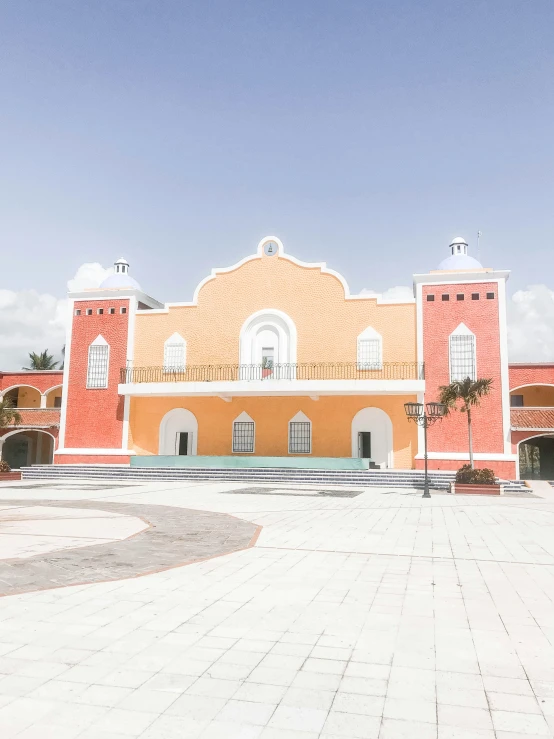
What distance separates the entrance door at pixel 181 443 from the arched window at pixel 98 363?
4594 millimetres

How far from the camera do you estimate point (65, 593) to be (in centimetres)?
612

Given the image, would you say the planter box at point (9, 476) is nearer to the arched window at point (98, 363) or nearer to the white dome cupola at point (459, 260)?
the arched window at point (98, 363)

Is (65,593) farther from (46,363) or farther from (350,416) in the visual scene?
(46,363)

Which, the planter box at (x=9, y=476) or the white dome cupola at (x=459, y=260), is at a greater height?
the white dome cupola at (x=459, y=260)

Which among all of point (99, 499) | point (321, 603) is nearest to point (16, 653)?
point (321, 603)

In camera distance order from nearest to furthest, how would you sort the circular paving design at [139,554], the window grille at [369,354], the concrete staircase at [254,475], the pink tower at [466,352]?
1. the circular paving design at [139,554]
2. the concrete staircase at [254,475]
3. the pink tower at [466,352]
4. the window grille at [369,354]

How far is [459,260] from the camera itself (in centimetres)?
2811

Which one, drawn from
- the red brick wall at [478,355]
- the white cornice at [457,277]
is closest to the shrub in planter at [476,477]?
the red brick wall at [478,355]

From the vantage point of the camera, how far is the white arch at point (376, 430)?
91.8ft

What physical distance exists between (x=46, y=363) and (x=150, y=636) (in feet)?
180

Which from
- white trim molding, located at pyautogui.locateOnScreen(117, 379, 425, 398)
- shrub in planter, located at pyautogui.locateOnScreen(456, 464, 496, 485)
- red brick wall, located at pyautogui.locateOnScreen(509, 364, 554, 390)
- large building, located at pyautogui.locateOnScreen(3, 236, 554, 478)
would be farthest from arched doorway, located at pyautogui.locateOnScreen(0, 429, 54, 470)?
red brick wall, located at pyautogui.locateOnScreen(509, 364, 554, 390)

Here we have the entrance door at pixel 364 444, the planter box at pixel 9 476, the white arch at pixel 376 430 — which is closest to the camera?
the planter box at pixel 9 476

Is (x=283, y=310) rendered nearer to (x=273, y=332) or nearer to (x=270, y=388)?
(x=273, y=332)

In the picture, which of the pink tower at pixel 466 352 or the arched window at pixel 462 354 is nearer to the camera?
the pink tower at pixel 466 352
